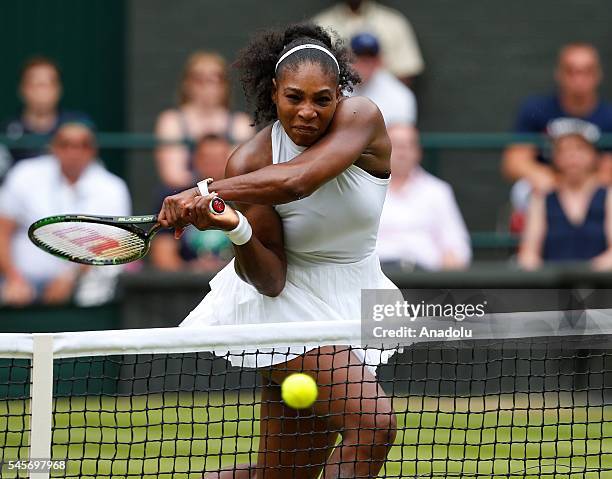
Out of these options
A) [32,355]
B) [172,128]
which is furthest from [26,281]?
[32,355]

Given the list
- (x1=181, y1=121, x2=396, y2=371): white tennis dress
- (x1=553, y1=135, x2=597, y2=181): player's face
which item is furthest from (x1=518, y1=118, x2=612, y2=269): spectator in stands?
(x1=181, y1=121, x2=396, y2=371): white tennis dress

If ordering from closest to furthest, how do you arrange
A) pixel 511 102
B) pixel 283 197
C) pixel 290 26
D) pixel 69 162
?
pixel 283 197
pixel 290 26
pixel 69 162
pixel 511 102

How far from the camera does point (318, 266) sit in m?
5.26

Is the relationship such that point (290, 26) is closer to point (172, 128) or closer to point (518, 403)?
point (518, 403)

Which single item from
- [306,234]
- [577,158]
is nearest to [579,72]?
[577,158]

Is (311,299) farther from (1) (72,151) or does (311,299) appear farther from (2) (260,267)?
(1) (72,151)

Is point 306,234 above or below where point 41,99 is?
below

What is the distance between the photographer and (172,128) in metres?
10.4

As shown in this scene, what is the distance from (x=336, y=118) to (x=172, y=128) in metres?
5.46

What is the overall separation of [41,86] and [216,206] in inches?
233

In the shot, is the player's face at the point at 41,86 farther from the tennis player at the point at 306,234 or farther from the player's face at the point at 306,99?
the player's face at the point at 306,99

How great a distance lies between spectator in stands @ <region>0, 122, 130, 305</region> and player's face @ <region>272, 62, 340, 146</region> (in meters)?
4.78

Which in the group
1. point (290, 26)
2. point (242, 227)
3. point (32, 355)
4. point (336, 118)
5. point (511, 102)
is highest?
point (511, 102)

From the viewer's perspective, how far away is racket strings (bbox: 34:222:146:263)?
17.2 feet
